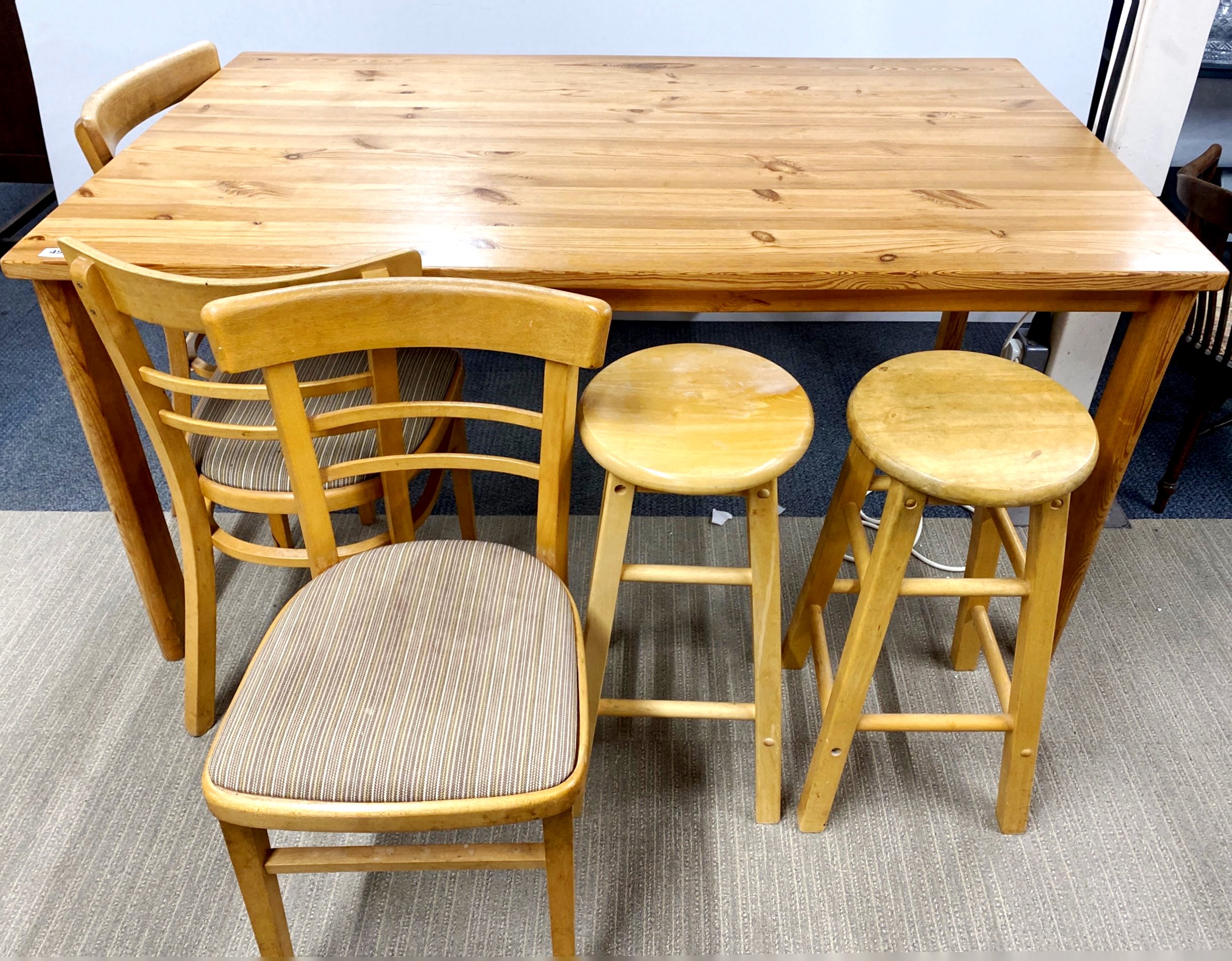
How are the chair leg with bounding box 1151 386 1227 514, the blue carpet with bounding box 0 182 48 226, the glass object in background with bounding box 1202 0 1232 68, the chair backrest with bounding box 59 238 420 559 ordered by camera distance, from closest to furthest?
the chair backrest with bounding box 59 238 420 559
the chair leg with bounding box 1151 386 1227 514
the glass object in background with bounding box 1202 0 1232 68
the blue carpet with bounding box 0 182 48 226

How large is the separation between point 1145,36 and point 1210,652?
1198 millimetres

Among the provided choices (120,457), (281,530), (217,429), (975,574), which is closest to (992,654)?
(975,574)

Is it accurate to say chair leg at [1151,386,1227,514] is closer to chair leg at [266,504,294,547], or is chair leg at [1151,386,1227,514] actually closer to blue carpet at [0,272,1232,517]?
blue carpet at [0,272,1232,517]

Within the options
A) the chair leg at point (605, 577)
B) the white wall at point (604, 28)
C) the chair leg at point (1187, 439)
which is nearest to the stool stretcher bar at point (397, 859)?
the chair leg at point (605, 577)

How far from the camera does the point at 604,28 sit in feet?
8.53

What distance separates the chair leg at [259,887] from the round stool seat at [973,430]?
3.00ft

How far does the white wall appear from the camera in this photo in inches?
100

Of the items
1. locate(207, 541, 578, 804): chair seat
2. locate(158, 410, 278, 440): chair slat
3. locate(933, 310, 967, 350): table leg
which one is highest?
locate(158, 410, 278, 440): chair slat

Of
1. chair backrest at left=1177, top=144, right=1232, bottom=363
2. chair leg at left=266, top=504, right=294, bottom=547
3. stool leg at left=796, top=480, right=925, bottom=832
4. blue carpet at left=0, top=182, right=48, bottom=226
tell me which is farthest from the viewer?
blue carpet at left=0, top=182, right=48, bottom=226

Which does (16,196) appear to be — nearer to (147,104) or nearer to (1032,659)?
(147,104)

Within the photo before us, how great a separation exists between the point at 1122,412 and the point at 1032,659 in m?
0.43

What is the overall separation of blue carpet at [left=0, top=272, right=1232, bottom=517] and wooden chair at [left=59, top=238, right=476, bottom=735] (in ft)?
1.81

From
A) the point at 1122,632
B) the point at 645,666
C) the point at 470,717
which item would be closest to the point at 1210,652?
the point at 1122,632

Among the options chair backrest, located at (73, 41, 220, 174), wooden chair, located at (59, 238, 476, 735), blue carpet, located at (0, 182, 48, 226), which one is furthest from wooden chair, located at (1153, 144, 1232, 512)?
blue carpet, located at (0, 182, 48, 226)
